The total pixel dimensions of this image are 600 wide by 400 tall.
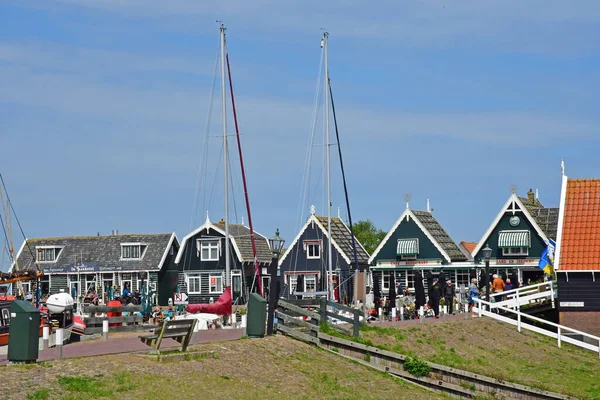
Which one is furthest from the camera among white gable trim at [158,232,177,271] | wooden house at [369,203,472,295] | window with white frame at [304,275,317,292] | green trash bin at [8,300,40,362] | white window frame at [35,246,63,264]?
white window frame at [35,246,63,264]

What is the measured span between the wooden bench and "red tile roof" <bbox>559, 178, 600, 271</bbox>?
24.3 meters

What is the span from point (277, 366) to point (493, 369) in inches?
386

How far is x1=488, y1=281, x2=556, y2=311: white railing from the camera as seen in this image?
4362 cm

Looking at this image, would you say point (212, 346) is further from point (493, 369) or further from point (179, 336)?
point (493, 369)

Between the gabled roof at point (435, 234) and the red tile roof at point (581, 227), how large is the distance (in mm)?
22581

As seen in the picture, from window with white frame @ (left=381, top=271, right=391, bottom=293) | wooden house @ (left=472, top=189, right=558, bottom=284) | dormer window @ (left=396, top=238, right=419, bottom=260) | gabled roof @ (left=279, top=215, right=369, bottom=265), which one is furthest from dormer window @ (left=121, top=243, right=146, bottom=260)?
wooden house @ (left=472, top=189, right=558, bottom=284)

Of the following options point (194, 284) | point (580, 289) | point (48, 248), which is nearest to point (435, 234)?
point (194, 284)

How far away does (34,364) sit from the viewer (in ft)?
66.2

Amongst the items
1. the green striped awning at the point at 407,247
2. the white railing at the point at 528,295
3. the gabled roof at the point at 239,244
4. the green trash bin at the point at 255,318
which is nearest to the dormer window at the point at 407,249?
the green striped awning at the point at 407,247

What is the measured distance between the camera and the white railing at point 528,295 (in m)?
43.6

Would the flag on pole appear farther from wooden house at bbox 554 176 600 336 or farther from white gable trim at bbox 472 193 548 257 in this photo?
white gable trim at bbox 472 193 548 257

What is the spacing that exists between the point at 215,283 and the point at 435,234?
17.7 metres

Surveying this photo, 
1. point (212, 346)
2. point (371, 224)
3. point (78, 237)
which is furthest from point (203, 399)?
point (371, 224)

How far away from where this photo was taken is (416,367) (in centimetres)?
2906
